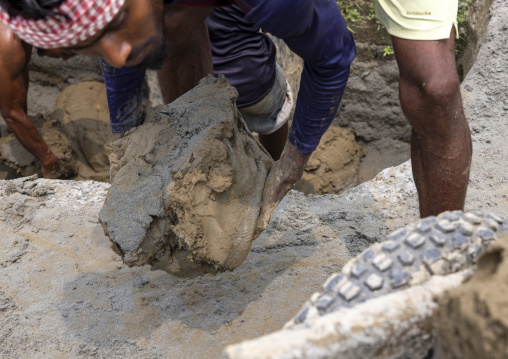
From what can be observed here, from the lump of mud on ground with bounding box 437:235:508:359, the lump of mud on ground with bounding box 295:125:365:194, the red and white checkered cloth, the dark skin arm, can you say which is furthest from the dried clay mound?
the dark skin arm

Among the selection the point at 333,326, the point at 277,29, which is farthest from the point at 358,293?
the point at 277,29

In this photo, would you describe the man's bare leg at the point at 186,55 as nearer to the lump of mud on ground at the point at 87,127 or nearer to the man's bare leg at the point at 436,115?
the man's bare leg at the point at 436,115

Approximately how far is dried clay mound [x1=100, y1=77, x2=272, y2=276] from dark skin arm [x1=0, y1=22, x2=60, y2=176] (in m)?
2.26

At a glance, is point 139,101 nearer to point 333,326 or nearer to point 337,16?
point 337,16

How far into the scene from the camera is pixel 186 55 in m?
2.35

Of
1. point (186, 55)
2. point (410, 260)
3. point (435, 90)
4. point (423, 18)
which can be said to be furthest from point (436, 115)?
point (186, 55)

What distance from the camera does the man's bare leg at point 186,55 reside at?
7.03 ft

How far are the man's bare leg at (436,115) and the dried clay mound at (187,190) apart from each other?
608 millimetres

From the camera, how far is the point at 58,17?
Result: 1.36 meters

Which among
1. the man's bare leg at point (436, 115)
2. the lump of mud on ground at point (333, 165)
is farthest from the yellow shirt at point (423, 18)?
the lump of mud on ground at point (333, 165)

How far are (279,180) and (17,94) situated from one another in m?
2.82

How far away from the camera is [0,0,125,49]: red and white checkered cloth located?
136 cm

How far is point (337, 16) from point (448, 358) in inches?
47.0

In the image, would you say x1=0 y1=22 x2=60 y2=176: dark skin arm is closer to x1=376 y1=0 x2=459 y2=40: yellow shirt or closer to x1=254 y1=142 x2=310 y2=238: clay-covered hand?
x1=254 y1=142 x2=310 y2=238: clay-covered hand
